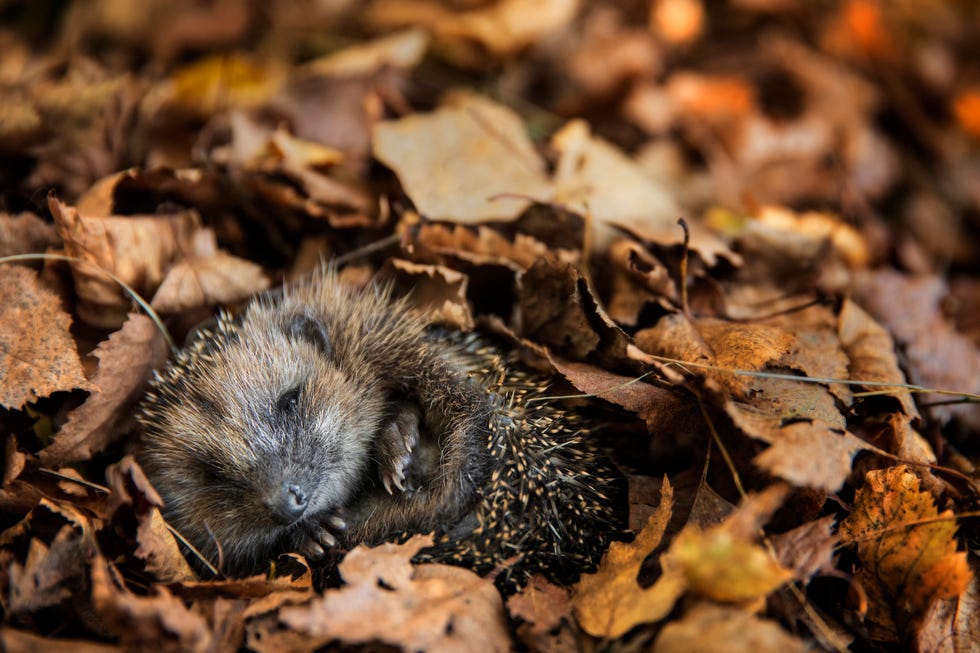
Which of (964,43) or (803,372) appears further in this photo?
Result: (964,43)

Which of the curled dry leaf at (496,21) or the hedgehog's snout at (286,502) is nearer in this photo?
the hedgehog's snout at (286,502)

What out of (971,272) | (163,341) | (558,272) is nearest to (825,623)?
(558,272)

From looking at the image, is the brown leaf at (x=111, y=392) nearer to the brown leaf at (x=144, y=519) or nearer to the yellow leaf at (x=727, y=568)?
the brown leaf at (x=144, y=519)

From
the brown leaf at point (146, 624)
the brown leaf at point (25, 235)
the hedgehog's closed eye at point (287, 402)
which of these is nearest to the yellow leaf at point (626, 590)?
the brown leaf at point (146, 624)

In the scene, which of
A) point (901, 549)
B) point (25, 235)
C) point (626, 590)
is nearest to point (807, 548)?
point (901, 549)

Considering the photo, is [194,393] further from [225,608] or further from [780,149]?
[780,149]

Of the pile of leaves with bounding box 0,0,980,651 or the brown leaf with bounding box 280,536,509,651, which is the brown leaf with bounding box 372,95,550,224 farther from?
the brown leaf with bounding box 280,536,509,651
